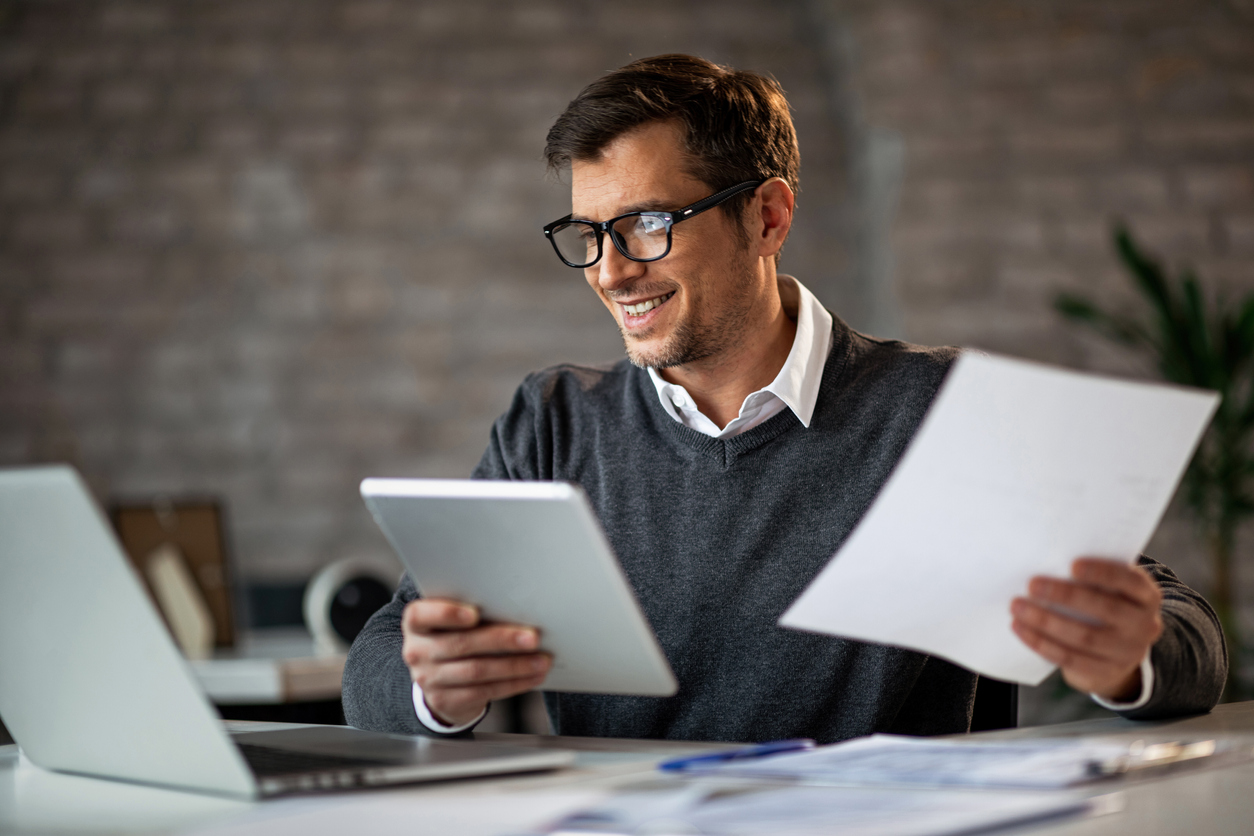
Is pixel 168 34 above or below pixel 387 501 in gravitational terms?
above

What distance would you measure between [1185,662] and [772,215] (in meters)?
0.85

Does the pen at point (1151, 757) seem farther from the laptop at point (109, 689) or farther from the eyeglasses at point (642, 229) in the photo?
the eyeglasses at point (642, 229)

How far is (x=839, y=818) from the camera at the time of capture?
67cm

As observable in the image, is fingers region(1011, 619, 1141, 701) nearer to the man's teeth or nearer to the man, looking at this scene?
the man

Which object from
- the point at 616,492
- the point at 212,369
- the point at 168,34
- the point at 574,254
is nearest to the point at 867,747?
the point at 616,492

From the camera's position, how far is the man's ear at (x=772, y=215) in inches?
64.3

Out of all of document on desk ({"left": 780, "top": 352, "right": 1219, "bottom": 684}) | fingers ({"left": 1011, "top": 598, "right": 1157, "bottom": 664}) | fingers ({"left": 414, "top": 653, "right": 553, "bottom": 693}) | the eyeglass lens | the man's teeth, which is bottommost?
fingers ({"left": 414, "top": 653, "right": 553, "bottom": 693})

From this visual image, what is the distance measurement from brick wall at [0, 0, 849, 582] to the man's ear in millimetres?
2005

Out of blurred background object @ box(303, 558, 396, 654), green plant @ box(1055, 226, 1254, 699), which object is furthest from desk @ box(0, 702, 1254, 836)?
green plant @ box(1055, 226, 1254, 699)

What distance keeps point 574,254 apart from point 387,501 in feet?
9.42

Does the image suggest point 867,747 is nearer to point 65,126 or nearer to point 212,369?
point 212,369

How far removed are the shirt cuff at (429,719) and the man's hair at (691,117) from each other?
730mm

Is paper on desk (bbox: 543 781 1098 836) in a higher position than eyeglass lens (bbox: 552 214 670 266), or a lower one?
lower

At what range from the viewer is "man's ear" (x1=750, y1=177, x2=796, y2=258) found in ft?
5.36
